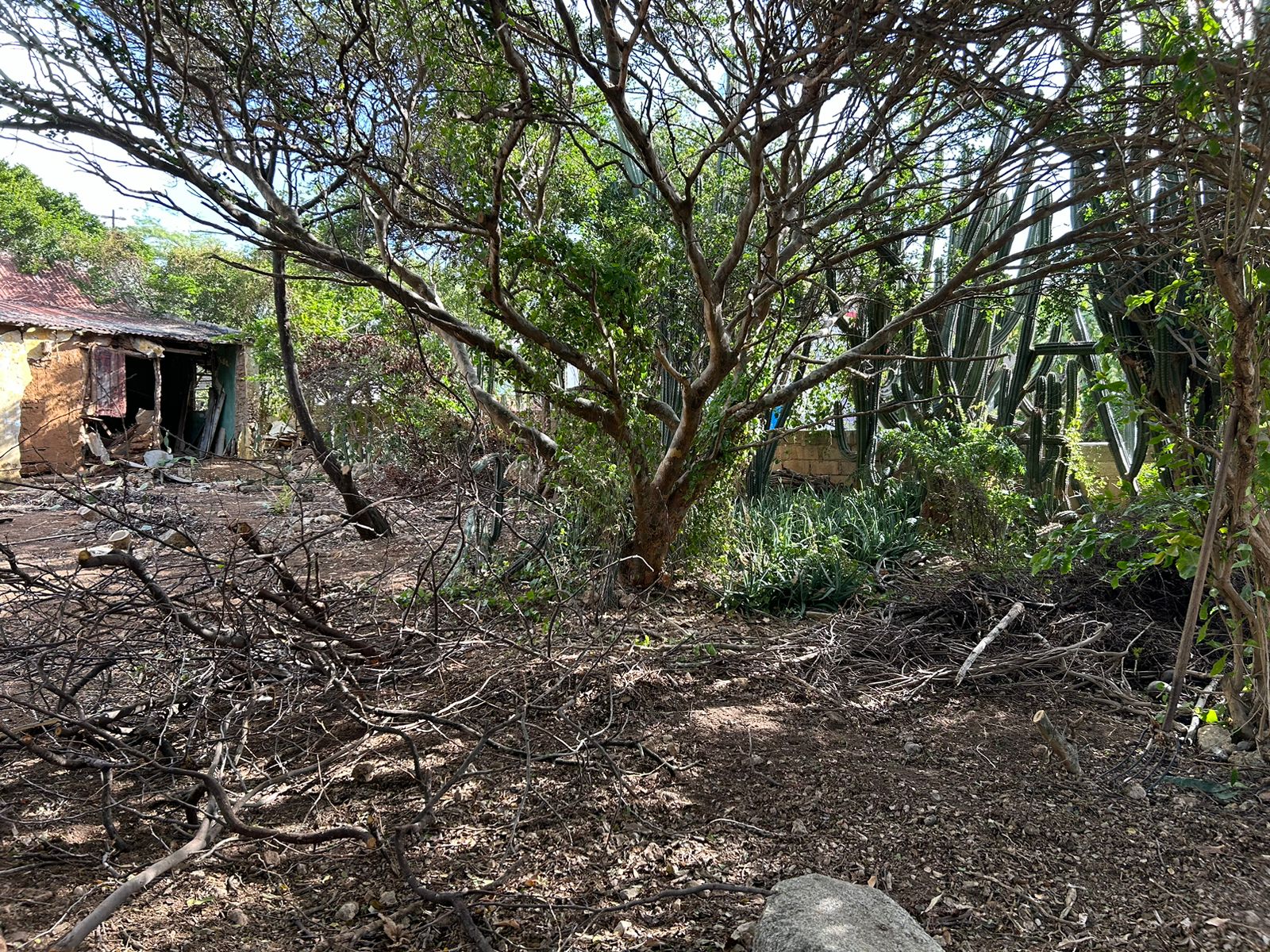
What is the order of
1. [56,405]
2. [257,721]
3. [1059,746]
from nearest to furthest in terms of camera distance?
[1059,746] < [257,721] < [56,405]

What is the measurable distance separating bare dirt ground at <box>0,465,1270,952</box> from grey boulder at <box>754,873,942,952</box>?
0.24 meters

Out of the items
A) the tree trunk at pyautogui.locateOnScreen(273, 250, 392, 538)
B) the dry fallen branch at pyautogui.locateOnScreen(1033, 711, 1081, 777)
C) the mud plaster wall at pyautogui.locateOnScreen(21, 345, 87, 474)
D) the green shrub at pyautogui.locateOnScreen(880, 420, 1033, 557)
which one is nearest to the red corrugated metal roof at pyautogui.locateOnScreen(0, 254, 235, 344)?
the mud plaster wall at pyautogui.locateOnScreen(21, 345, 87, 474)

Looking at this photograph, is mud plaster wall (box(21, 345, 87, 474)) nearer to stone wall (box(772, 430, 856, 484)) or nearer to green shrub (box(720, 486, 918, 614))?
stone wall (box(772, 430, 856, 484))

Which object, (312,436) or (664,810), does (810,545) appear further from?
(312,436)

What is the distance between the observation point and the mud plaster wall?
40.8ft

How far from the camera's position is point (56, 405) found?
12773mm

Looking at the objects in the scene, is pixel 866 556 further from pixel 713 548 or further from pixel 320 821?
pixel 320 821

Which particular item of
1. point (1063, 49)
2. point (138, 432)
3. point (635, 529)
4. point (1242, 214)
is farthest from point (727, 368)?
point (138, 432)

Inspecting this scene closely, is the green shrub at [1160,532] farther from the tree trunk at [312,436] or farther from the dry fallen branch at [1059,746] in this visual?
the tree trunk at [312,436]

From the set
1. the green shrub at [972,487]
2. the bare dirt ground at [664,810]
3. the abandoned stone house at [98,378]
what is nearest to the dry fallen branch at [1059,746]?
the bare dirt ground at [664,810]

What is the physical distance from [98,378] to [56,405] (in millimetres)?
1003

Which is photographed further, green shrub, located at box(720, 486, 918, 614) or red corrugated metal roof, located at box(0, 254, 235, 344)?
red corrugated metal roof, located at box(0, 254, 235, 344)

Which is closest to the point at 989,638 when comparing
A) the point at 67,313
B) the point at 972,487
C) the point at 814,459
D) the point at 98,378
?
the point at 972,487

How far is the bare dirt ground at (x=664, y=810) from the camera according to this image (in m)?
2.21
